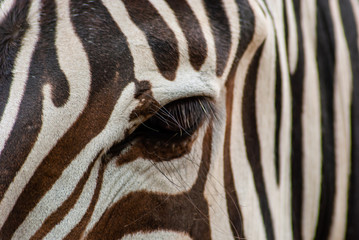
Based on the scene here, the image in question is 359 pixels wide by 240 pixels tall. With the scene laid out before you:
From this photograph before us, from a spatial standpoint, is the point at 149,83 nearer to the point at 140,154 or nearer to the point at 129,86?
the point at 129,86

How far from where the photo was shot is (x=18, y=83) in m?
1.18

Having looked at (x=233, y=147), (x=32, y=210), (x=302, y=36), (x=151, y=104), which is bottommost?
(x=32, y=210)

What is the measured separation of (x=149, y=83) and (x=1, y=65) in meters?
0.40

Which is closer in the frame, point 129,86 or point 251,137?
point 129,86

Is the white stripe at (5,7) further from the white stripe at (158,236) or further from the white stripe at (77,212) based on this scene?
the white stripe at (158,236)

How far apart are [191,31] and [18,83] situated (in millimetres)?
505

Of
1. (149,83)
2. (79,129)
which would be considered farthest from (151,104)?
(79,129)

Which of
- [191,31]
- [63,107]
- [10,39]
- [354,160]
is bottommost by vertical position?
[354,160]

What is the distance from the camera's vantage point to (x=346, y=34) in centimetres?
185

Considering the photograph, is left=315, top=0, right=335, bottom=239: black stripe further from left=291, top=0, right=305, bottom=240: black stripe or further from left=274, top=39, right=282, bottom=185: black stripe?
left=274, top=39, right=282, bottom=185: black stripe

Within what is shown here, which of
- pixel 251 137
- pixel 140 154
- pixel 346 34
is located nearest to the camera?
pixel 140 154

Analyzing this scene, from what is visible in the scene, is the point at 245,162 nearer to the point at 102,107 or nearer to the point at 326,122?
the point at 326,122

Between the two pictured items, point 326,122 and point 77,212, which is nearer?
point 77,212

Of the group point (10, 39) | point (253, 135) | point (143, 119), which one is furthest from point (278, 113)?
point (10, 39)
